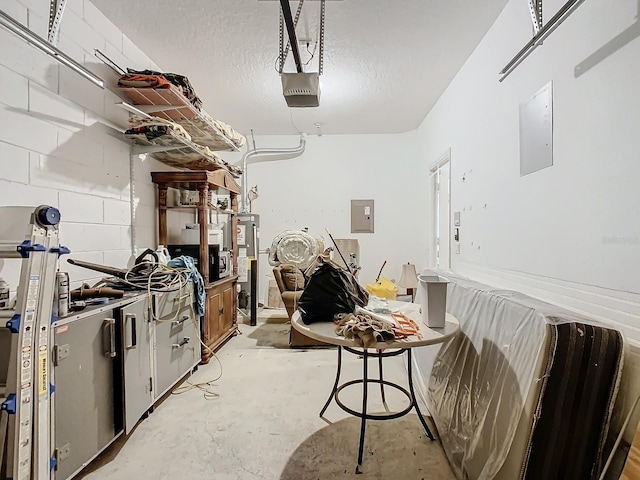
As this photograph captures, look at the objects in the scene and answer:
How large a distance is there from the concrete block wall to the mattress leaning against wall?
254cm

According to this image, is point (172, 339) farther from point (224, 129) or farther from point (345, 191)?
point (345, 191)

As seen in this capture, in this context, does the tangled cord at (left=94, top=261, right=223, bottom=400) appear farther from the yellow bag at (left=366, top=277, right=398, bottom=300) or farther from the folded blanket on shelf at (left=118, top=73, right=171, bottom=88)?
the yellow bag at (left=366, top=277, right=398, bottom=300)

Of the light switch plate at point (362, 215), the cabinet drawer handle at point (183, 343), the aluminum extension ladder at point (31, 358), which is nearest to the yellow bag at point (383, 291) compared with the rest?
the light switch plate at point (362, 215)

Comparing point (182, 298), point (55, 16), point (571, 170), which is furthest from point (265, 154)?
point (571, 170)

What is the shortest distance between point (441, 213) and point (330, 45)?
2345mm

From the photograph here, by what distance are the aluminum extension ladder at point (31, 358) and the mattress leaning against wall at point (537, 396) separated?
1.86m

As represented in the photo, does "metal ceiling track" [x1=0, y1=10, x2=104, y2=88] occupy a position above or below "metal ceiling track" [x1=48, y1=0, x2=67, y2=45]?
below

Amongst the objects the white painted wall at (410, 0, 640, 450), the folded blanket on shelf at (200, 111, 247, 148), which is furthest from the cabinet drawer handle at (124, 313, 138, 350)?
the white painted wall at (410, 0, 640, 450)

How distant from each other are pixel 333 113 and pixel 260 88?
117 cm

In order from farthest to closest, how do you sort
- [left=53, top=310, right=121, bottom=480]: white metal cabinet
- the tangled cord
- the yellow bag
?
the yellow bag, the tangled cord, [left=53, top=310, right=121, bottom=480]: white metal cabinet

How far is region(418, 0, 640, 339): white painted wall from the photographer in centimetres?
137

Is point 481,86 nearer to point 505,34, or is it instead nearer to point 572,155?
point 505,34

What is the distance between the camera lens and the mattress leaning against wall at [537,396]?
1.28m

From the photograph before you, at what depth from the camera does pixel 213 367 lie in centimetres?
330
